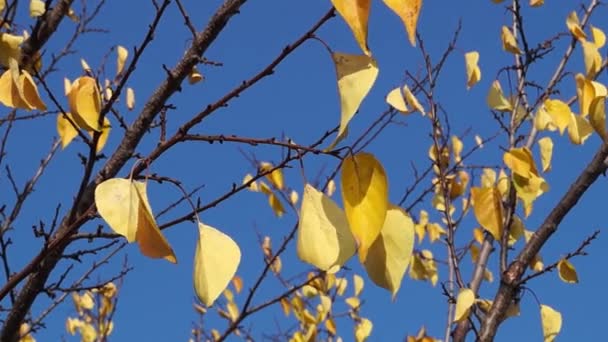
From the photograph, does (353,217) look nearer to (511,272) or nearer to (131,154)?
(131,154)

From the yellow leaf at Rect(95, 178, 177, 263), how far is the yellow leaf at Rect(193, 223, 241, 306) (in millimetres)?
30

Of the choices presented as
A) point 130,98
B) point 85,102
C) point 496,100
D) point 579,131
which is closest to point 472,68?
point 496,100

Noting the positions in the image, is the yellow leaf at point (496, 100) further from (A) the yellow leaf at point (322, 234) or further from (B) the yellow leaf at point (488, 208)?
(A) the yellow leaf at point (322, 234)

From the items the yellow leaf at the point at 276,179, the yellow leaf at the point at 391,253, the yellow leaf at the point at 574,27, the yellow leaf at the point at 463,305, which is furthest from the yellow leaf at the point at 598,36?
the yellow leaf at the point at 391,253

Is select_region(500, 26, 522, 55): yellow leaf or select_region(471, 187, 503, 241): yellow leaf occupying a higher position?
select_region(500, 26, 522, 55): yellow leaf

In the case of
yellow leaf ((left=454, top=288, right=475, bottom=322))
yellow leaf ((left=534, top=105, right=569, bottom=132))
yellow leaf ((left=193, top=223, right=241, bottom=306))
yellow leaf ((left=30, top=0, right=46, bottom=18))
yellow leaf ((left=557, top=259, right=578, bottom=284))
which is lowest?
yellow leaf ((left=193, top=223, right=241, bottom=306))

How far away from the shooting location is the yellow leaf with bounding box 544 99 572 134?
1729mm

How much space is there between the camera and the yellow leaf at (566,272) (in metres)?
1.69

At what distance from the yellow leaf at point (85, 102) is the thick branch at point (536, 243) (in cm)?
105

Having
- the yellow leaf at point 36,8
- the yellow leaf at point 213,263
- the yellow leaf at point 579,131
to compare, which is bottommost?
the yellow leaf at point 213,263

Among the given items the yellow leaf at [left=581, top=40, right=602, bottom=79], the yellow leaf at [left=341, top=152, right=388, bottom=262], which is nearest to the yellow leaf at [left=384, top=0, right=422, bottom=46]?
the yellow leaf at [left=341, top=152, right=388, bottom=262]

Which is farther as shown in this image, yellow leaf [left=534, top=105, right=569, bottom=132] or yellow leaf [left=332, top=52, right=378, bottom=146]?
yellow leaf [left=534, top=105, right=569, bottom=132]

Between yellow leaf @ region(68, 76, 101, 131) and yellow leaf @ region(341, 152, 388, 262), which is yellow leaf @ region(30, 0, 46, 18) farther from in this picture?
yellow leaf @ region(341, 152, 388, 262)

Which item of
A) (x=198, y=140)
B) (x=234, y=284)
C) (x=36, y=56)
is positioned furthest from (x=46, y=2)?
(x=234, y=284)
